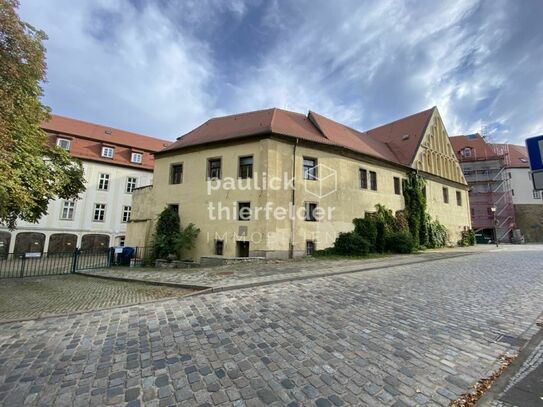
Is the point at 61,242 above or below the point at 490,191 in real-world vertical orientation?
below

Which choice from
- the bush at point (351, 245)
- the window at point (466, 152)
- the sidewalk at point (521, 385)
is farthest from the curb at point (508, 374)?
the window at point (466, 152)

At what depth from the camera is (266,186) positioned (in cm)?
1522

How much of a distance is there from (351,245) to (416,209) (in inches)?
383

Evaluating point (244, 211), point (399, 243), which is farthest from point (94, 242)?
point (399, 243)

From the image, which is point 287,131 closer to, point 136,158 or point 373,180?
point 373,180

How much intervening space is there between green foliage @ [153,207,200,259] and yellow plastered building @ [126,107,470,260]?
1.65 ft

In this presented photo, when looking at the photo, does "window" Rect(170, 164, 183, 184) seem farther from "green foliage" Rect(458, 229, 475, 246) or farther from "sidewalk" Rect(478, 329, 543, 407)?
"green foliage" Rect(458, 229, 475, 246)

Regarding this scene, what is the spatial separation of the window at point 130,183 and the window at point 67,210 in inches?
215

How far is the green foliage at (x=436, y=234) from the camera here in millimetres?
23156

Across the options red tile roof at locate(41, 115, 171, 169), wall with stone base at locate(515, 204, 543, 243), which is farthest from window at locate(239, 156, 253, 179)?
wall with stone base at locate(515, 204, 543, 243)

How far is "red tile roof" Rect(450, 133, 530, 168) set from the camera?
141ft

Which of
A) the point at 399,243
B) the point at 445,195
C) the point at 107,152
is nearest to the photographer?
the point at 399,243

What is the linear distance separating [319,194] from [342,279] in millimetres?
8590

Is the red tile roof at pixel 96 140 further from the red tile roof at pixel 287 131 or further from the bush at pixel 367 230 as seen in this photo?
the bush at pixel 367 230
